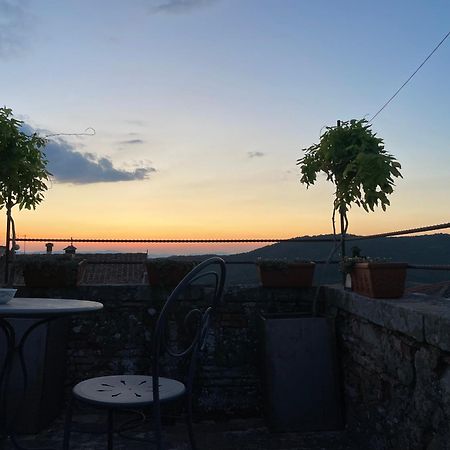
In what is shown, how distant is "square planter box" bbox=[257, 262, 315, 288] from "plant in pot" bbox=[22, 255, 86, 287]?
1.49 meters

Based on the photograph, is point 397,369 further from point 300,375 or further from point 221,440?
point 221,440

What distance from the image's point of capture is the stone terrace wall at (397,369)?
6.49 feet

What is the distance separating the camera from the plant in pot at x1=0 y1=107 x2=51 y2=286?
3.49m

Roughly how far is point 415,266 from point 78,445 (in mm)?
2346

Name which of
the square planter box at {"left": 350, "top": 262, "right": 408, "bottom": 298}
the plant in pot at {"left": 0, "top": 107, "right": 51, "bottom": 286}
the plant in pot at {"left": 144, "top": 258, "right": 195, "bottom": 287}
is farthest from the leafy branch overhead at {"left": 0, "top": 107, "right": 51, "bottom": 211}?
the square planter box at {"left": 350, "top": 262, "right": 408, "bottom": 298}

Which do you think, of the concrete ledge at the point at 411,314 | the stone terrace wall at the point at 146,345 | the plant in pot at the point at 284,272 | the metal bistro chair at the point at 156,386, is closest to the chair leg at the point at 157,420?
the metal bistro chair at the point at 156,386

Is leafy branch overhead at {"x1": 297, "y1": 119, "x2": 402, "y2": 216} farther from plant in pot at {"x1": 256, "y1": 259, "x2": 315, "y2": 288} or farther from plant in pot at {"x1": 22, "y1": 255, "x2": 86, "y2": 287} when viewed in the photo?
plant in pot at {"x1": 22, "y1": 255, "x2": 86, "y2": 287}

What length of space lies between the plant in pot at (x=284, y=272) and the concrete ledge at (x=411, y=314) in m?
0.53

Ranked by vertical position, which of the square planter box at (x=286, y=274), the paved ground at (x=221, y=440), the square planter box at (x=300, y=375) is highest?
the square planter box at (x=286, y=274)

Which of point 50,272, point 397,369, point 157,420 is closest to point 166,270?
point 50,272

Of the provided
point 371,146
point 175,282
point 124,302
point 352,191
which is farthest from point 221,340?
point 371,146

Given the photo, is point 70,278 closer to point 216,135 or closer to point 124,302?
point 124,302

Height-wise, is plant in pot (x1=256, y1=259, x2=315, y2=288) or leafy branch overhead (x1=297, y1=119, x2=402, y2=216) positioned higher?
leafy branch overhead (x1=297, y1=119, x2=402, y2=216)

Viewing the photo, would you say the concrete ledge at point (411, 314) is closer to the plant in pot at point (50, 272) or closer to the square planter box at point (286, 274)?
the square planter box at point (286, 274)
